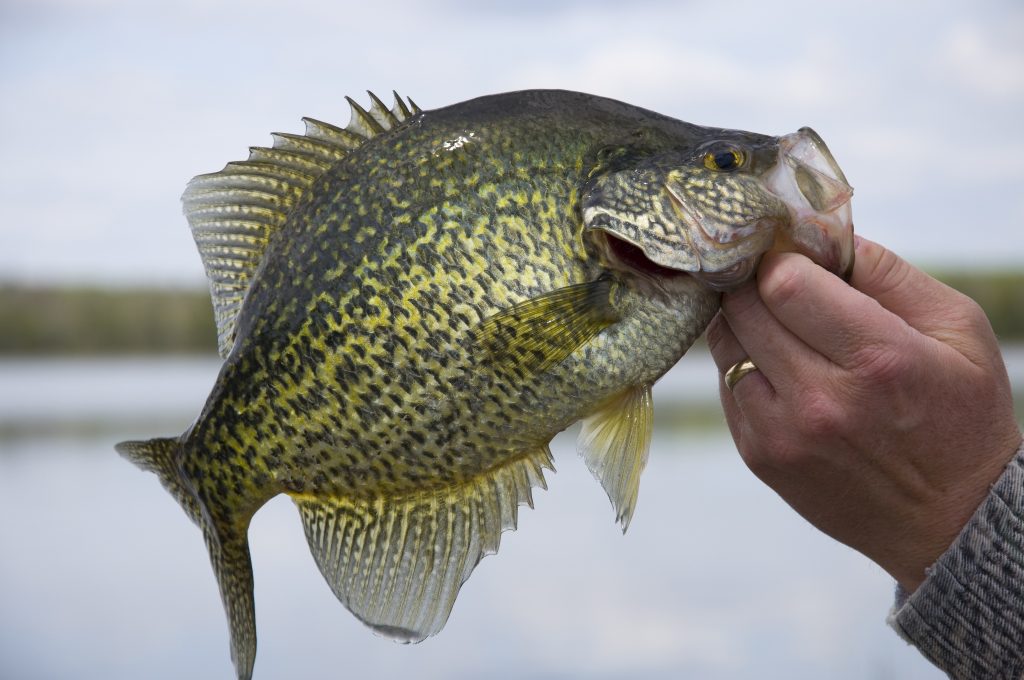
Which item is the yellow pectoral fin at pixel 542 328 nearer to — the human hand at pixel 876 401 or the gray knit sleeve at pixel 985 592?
the human hand at pixel 876 401

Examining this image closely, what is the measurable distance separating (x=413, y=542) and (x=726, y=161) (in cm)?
134

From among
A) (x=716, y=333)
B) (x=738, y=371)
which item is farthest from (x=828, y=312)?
(x=716, y=333)

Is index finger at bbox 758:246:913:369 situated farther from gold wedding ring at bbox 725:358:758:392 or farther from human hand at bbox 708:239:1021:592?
gold wedding ring at bbox 725:358:758:392

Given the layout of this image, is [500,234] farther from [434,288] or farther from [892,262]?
[892,262]

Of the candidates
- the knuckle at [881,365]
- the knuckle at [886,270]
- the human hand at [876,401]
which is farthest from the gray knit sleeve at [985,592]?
the knuckle at [886,270]

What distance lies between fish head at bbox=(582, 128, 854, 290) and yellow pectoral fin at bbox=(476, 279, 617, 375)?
0.55 ft

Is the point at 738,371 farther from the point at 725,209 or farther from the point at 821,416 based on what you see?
the point at 725,209

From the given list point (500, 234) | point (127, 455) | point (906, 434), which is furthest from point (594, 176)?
point (127, 455)

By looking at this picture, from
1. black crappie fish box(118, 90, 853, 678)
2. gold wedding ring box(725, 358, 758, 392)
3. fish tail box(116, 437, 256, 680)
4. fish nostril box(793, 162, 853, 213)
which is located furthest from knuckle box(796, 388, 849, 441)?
fish tail box(116, 437, 256, 680)

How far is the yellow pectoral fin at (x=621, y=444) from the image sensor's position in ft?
9.33

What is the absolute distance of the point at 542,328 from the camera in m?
2.64

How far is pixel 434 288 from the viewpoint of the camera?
Result: 269 cm

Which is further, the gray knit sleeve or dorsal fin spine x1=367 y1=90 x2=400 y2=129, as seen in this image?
dorsal fin spine x1=367 y1=90 x2=400 y2=129

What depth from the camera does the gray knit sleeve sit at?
262 cm
